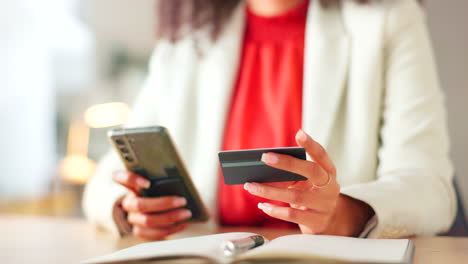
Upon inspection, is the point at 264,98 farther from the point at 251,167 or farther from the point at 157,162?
the point at 251,167

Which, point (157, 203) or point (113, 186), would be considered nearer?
point (157, 203)

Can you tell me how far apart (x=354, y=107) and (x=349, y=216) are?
0.40 m

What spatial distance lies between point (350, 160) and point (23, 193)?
2.79m

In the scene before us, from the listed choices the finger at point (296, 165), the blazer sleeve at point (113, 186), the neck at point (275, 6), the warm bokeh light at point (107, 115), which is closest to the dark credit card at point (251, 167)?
the finger at point (296, 165)

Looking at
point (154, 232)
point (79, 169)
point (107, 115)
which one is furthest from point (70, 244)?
point (79, 169)

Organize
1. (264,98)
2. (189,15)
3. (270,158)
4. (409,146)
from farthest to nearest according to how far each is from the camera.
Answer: (189,15) → (264,98) → (409,146) → (270,158)

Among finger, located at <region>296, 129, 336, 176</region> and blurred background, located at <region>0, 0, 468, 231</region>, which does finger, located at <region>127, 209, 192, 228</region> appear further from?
blurred background, located at <region>0, 0, 468, 231</region>

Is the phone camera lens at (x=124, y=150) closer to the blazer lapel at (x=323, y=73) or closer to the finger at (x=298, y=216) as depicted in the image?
the finger at (x=298, y=216)

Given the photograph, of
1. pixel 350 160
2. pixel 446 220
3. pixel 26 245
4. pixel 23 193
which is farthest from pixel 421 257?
pixel 23 193

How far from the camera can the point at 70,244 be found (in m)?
0.84

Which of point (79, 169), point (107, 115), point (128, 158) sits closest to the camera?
point (128, 158)

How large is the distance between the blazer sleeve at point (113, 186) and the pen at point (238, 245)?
422 mm

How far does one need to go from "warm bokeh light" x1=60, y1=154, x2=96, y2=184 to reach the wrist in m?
2.75

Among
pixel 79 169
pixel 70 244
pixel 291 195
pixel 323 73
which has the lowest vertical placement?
pixel 79 169
